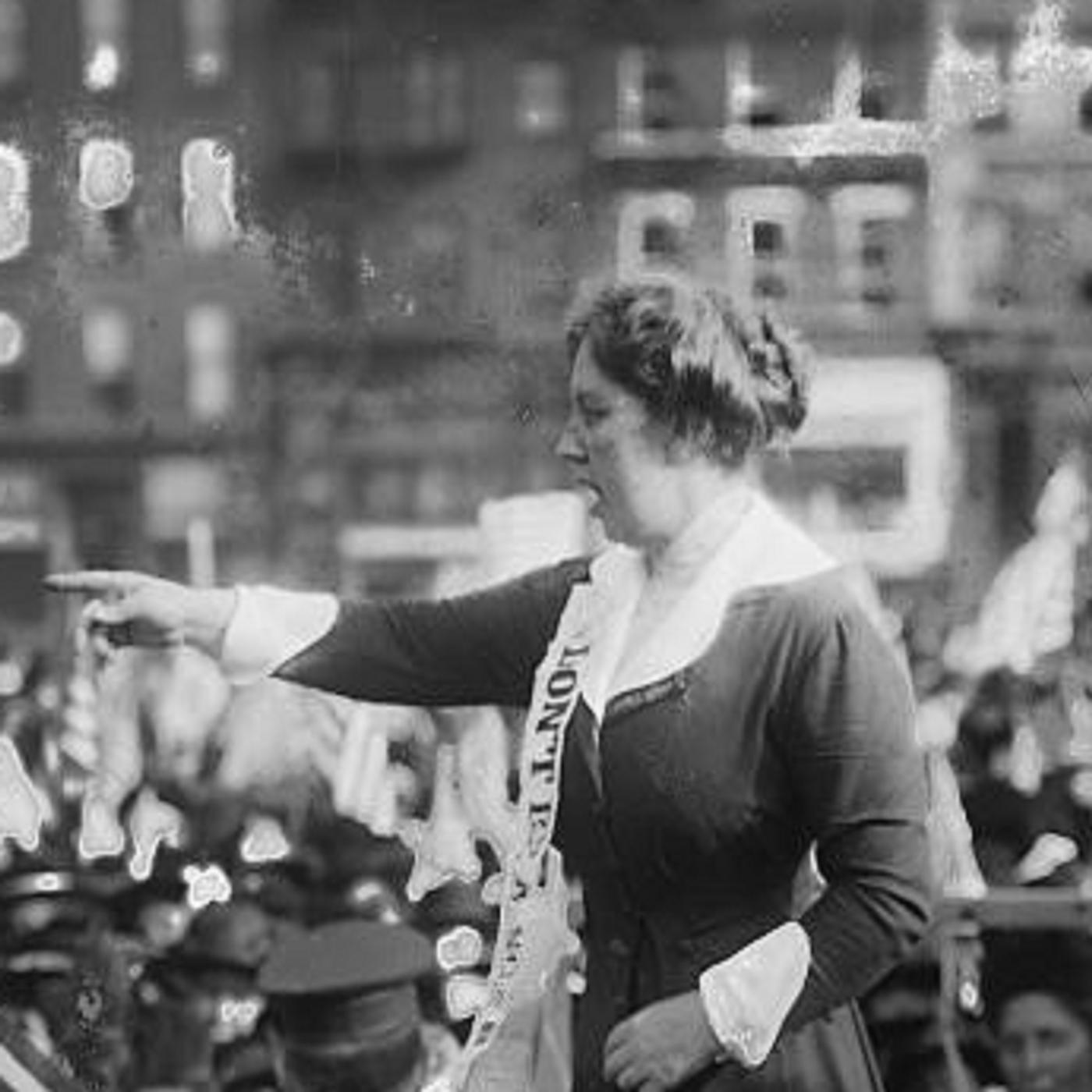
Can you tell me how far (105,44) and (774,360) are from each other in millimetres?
867

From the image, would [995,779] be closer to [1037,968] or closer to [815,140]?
[1037,968]

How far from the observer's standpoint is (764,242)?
134 inches

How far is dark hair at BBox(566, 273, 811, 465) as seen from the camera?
338cm

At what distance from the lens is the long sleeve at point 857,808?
10.9 ft

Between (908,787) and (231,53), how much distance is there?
1165 mm

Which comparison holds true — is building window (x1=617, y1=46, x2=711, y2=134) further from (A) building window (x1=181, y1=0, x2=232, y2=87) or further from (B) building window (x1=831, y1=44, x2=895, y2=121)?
(A) building window (x1=181, y1=0, x2=232, y2=87)

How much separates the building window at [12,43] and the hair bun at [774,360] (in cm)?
91

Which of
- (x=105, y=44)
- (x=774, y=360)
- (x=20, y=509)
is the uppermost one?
(x=105, y=44)

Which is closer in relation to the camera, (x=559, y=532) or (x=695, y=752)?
(x=695, y=752)

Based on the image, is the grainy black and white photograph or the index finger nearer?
the grainy black and white photograph

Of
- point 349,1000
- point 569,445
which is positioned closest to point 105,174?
point 569,445

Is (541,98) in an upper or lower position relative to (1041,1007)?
upper

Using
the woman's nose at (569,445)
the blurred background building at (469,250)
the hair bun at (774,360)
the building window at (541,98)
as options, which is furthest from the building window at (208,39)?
the hair bun at (774,360)

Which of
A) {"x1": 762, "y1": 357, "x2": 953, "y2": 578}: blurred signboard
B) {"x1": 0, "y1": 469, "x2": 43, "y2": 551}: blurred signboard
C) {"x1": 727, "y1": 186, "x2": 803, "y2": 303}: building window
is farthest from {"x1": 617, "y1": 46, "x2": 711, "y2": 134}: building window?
{"x1": 0, "y1": 469, "x2": 43, "y2": 551}: blurred signboard
